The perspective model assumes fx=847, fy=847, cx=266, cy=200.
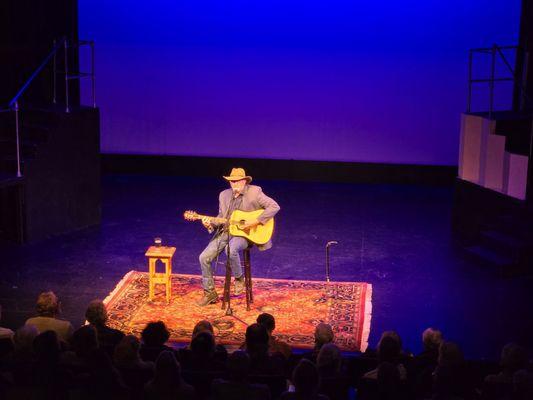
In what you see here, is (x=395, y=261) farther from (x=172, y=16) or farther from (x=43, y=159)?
(x=172, y=16)

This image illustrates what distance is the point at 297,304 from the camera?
25.7ft

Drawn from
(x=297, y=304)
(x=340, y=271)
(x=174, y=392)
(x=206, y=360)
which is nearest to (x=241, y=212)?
(x=297, y=304)

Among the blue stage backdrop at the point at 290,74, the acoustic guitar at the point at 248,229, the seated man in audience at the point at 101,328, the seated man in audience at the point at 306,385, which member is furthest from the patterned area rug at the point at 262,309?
the blue stage backdrop at the point at 290,74

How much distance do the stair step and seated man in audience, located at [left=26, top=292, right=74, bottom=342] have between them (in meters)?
4.99

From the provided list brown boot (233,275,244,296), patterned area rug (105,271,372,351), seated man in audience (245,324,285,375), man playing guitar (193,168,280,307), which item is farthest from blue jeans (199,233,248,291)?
seated man in audience (245,324,285,375)

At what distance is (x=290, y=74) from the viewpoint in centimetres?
1327

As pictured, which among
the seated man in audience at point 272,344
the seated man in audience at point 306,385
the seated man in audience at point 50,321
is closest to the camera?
the seated man in audience at point 306,385

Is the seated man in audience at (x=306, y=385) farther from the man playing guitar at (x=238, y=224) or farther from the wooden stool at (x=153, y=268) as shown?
the wooden stool at (x=153, y=268)

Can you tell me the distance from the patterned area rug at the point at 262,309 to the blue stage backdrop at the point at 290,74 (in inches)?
212

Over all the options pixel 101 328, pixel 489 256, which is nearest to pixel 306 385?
pixel 101 328

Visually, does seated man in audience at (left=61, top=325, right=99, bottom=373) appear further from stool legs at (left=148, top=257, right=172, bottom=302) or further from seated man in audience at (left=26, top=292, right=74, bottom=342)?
stool legs at (left=148, top=257, right=172, bottom=302)

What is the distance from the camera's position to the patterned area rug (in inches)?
280

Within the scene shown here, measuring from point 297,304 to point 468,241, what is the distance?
10.6 feet

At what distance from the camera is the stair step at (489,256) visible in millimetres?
9000
